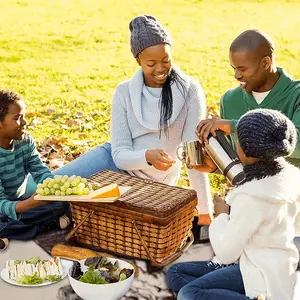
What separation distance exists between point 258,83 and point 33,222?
142cm

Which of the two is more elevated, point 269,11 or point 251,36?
point 251,36

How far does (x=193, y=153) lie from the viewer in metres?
3.48

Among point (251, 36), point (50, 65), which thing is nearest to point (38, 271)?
point (251, 36)

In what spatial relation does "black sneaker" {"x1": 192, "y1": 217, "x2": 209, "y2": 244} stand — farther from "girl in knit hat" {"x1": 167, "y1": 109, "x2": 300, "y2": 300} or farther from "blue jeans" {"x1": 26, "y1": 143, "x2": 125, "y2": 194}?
"girl in knit hat" {"x1": 167, "y1": 109, "x2": 300, "y2": 300}

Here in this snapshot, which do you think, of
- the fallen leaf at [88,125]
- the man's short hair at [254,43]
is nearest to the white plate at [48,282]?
the man's short hair at [254,43]

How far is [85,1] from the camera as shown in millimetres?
11820

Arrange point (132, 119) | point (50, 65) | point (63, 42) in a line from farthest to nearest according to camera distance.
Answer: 1. point (63, 42)
2. point (50, 65)
3. point (132, 119)

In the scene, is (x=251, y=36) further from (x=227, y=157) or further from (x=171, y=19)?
(x=171, y=19)

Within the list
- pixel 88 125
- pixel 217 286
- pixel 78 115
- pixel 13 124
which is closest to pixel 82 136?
pixel 88 125

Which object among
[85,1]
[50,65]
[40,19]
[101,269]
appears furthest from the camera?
[85,1]

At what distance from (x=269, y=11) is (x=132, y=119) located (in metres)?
7.63

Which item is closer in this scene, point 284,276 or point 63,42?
point 284,276

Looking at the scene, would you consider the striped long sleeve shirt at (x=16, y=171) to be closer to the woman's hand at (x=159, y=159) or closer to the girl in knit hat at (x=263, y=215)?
the woman's hand at (x=159, y=159)

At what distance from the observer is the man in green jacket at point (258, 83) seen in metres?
3.29
